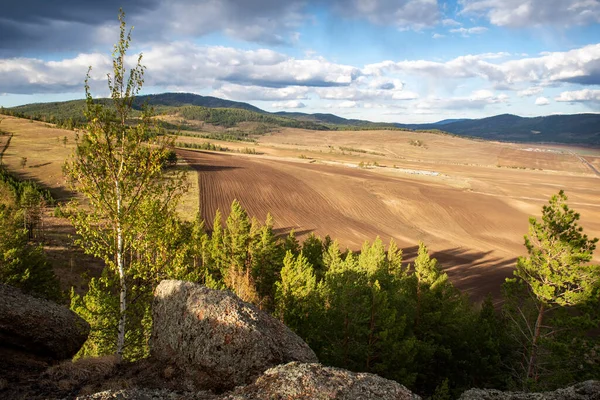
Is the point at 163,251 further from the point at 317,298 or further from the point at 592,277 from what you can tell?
the point at 592,277

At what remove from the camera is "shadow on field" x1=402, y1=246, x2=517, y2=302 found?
4612cm

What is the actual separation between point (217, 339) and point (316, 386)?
385 centimetres

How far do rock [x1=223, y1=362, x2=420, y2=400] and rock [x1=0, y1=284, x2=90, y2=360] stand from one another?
890cm

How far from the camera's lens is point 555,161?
18038 centimetres

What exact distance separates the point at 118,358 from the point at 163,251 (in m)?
4.20

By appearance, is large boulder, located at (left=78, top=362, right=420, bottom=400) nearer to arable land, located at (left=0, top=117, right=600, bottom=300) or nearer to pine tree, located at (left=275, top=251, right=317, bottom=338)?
pine tree, located at (left=275, top=251, right=317, bottom=338)

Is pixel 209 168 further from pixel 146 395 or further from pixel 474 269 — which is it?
pixel 146 395

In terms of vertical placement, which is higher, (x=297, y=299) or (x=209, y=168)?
(x=209, y=168)

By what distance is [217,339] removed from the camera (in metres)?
11.6

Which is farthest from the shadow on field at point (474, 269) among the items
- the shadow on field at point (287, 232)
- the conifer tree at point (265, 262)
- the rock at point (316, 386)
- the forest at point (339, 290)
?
the rock at point (316, 386)

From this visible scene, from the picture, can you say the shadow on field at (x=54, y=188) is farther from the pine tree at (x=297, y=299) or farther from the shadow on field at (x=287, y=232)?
the pine tree at (x=297, y=299)

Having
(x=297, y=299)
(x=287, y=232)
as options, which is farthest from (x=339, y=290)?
(x=287, y=232)

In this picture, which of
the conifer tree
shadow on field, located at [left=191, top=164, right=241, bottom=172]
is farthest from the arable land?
the conifer tree

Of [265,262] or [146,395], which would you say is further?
[265,262]
